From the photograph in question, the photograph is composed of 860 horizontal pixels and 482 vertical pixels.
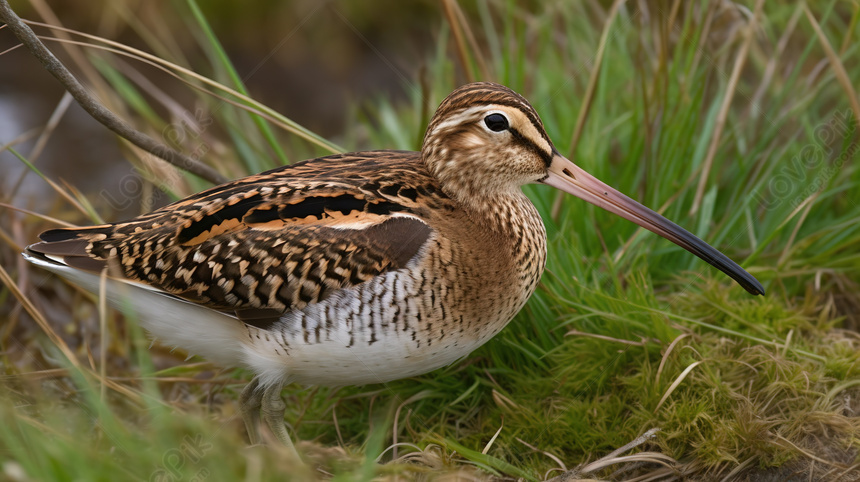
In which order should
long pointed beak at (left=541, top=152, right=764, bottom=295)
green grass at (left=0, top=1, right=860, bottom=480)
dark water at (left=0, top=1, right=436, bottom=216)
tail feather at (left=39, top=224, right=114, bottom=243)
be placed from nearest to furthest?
1. green grass at (left=0, top=1, right=860, bottom=480)
2. long pointed beak at (left=541, top=152, right=764, bottom=295)
3. tail feather at (left=39, top=224, right=114, bottom=243)
4. dark water at (left=0, top=1, right=436, bottom=216)

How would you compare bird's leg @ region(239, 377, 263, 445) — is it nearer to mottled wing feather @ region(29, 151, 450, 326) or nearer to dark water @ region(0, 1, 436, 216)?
mottled wing feather @ region(29, 151, 450, 326)

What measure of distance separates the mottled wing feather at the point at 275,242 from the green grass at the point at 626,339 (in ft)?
1.51

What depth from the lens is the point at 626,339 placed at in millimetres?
3758

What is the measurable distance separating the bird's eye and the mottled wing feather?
36 cm

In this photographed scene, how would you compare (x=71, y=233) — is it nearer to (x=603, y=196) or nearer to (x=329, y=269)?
(x=329, y=269)

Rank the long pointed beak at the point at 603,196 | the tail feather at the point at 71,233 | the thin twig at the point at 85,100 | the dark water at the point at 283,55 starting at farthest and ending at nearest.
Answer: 1. the dark water at the point at 283,55
2. the tail feather at the point at 71,233
3. the long pointed beak at the point at 603,196
4. the thin twig at the point at 85,100

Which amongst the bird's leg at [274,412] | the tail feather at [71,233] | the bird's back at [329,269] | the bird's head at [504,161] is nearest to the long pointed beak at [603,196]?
the bird's head at [504,161]

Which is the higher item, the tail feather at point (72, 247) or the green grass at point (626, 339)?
the tail feather at point (72, 247)

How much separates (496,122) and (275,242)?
3.33ft

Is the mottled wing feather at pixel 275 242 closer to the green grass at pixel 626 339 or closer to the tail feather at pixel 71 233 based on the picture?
the tail feather at pixel 71 233

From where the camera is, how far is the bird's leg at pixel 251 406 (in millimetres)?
3742

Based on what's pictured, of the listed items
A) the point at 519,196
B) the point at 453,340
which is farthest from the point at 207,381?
the point at 519,196

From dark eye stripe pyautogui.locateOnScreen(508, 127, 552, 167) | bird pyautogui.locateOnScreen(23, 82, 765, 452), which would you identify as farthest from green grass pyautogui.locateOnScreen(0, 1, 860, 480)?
dark eye stripe pyautogui.locateOnScreen(508, 127, 552, 167)

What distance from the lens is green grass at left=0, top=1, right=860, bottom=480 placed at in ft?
10.7
